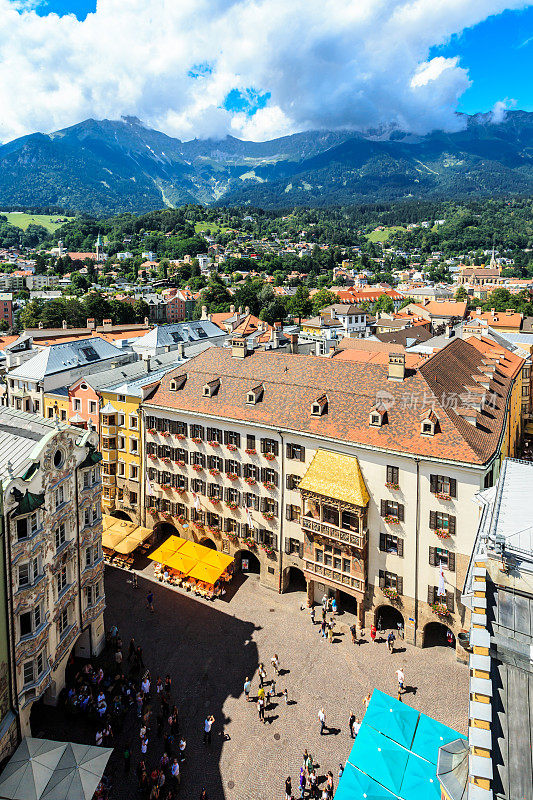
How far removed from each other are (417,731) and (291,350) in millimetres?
48369

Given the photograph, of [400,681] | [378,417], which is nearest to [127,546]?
[400,681]

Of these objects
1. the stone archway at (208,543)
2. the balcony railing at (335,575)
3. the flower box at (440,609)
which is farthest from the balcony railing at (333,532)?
the stone archway at (208,543)

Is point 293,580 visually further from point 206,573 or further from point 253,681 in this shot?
point 253,681

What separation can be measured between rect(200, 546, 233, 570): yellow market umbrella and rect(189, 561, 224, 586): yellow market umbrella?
372 mm

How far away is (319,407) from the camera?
3934 centimetres

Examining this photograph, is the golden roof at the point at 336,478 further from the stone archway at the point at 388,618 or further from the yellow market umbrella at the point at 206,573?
the yellow market umbrella at the point at 206,573

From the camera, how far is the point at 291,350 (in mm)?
66938

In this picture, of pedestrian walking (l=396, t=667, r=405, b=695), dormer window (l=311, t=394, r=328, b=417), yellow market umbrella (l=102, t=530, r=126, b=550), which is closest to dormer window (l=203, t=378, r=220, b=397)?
dormer window (l=311, t=394, r=328, b=417)

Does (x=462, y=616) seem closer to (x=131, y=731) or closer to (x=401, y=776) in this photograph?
(x=401, y=776)

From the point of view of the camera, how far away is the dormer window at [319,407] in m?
39.4

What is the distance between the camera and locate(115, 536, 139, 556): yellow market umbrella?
44.4 m

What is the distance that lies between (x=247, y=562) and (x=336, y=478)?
14.4 meters

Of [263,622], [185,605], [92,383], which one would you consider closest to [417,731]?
[263,622]

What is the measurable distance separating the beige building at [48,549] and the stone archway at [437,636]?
23894 mm
